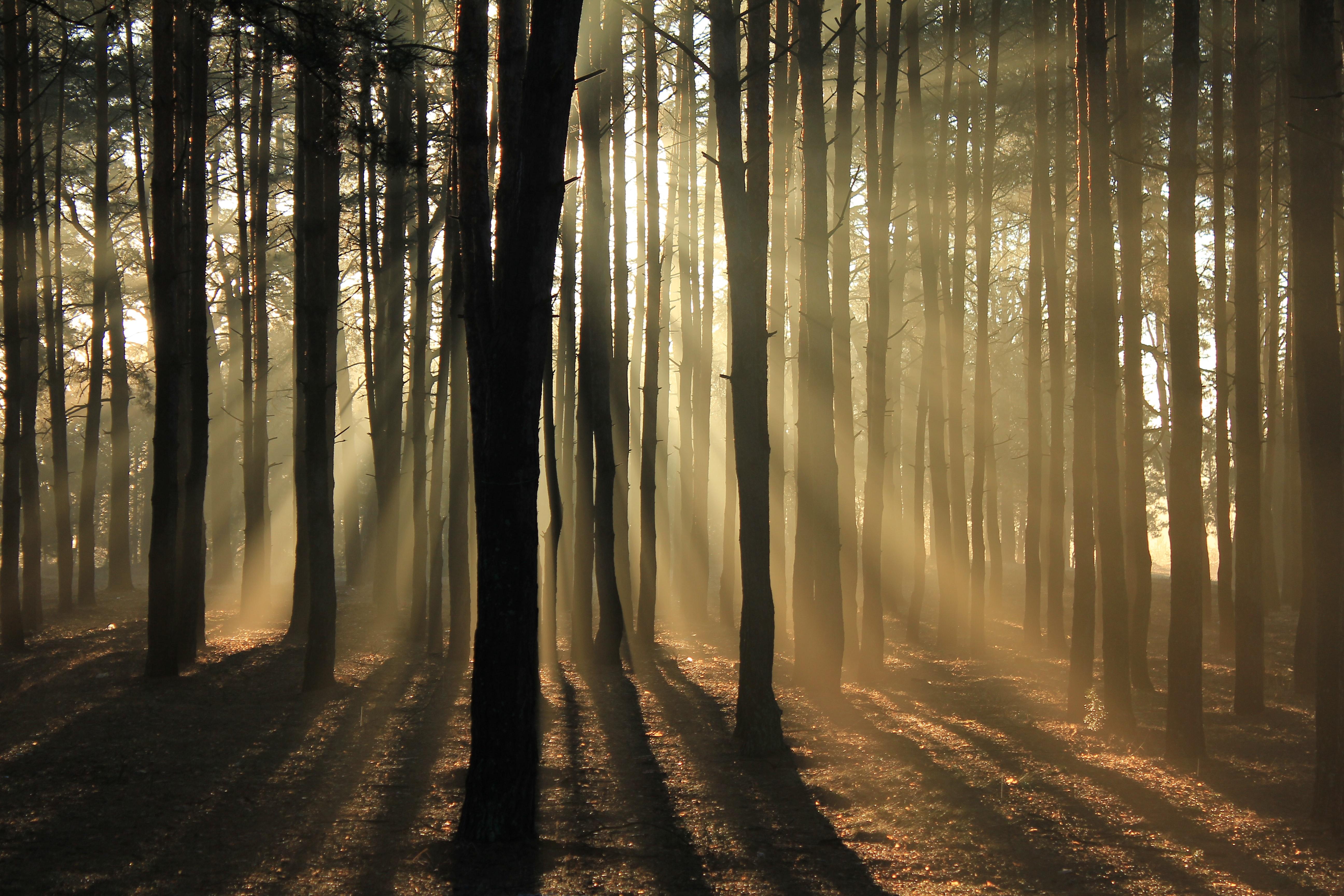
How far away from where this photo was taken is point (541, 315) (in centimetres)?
589

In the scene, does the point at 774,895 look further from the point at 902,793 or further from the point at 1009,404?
the point at 1009,404

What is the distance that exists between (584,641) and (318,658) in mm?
4136

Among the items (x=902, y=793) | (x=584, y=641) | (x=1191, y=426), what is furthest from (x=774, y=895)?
(x=584, y=641)

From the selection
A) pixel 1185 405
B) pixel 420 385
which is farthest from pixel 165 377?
pixel 1185 405

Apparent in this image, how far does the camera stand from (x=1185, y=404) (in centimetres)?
775

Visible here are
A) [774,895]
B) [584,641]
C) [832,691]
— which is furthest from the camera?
[584,641]

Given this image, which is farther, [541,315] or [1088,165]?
[1088,165]

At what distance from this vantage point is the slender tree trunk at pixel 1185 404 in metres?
7.76

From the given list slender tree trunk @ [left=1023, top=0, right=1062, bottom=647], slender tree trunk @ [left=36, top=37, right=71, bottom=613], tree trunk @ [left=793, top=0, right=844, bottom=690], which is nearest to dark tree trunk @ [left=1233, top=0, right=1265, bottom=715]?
slender tree trunk @ [left=1023, top=0, right=1062, bottom=647]

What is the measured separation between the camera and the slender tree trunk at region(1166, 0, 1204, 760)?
25.5ft

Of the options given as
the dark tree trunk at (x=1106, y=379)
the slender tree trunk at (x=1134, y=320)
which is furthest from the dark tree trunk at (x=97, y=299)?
the slender tree trunk at (x=1134, y=320)

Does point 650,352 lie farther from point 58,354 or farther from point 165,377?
point 58,354

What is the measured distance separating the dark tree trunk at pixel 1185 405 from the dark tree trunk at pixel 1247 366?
754 millimetres

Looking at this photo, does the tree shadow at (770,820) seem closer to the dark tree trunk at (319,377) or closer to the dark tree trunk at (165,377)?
the dark tree trunk at (319,377)
